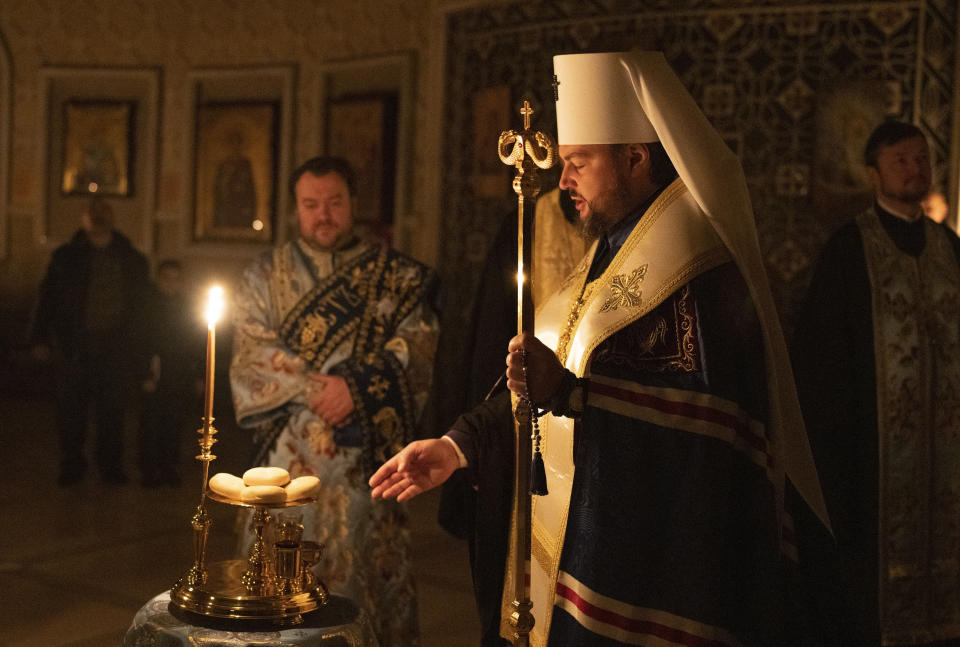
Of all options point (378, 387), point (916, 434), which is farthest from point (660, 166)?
point (916, 434)

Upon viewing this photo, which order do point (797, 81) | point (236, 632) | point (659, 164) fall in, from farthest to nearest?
point (797, 81)
point (659, 164)
point (236, 632)

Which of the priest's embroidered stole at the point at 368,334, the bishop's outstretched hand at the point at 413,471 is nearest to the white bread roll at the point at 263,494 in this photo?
the bishop's outstretched hand at the point at 413,471

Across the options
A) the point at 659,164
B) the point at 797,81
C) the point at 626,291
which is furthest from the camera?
the point at 797,81

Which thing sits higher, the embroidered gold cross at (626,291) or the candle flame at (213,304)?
the embroidered gold cross at (626,291)

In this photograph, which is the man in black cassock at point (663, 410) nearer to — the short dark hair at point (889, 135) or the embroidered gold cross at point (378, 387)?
the embroidered gold cross at point (378, 387)

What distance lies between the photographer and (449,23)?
837cm

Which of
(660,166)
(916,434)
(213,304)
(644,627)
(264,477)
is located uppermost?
(660,166)

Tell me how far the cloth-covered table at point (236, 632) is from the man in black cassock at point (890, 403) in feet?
8.43

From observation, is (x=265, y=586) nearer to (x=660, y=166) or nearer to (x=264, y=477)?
(x=264, y=477)

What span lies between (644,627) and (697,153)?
0.94m

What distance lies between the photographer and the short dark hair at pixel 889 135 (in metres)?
4.23

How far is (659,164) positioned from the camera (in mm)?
2436

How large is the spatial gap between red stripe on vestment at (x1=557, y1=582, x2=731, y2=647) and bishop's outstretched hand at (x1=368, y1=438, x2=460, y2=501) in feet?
1.27

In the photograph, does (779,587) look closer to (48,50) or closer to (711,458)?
(711,458)
